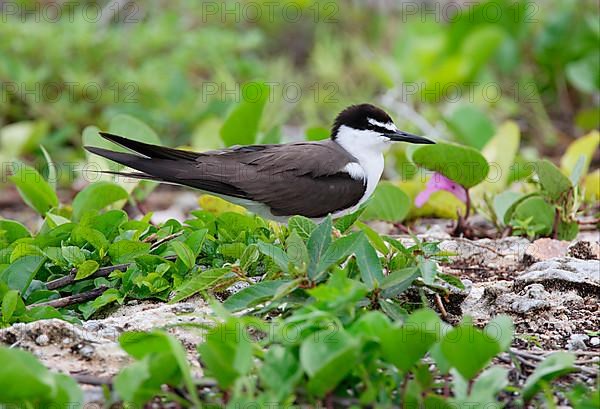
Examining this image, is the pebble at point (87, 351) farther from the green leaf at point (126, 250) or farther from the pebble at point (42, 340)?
the green leaf at point (126, 250)

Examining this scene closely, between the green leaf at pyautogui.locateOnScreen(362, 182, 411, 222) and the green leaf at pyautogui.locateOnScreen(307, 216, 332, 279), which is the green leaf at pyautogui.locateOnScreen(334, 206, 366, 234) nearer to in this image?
the green leaf at pyautogui.locateOnScreen(307, 216, 332, 279)

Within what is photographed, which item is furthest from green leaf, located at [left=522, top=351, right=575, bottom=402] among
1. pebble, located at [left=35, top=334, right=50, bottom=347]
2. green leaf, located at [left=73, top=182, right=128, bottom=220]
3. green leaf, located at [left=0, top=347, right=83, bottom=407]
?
green leaf, located at [left=73, top=182, right=128, bottom=220]

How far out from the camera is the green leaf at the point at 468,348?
95.3 inches

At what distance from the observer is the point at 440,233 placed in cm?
441

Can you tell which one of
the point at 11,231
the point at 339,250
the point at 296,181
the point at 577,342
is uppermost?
the point at 339,250

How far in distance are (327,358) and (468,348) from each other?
0.36 m

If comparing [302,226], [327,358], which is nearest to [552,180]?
[302,226]

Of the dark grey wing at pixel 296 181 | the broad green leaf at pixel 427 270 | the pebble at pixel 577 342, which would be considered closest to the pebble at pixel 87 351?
the broad green leaf at pixel 427 270

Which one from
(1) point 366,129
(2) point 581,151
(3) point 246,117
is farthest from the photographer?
(2) point 581,151

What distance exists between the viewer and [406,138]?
14.8ft

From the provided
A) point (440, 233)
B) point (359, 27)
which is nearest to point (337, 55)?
point (359, 27)

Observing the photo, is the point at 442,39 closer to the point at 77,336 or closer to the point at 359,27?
the point at 359,27

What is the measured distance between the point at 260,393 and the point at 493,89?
18.6 feet

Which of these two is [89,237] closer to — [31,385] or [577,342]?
[31,385]
